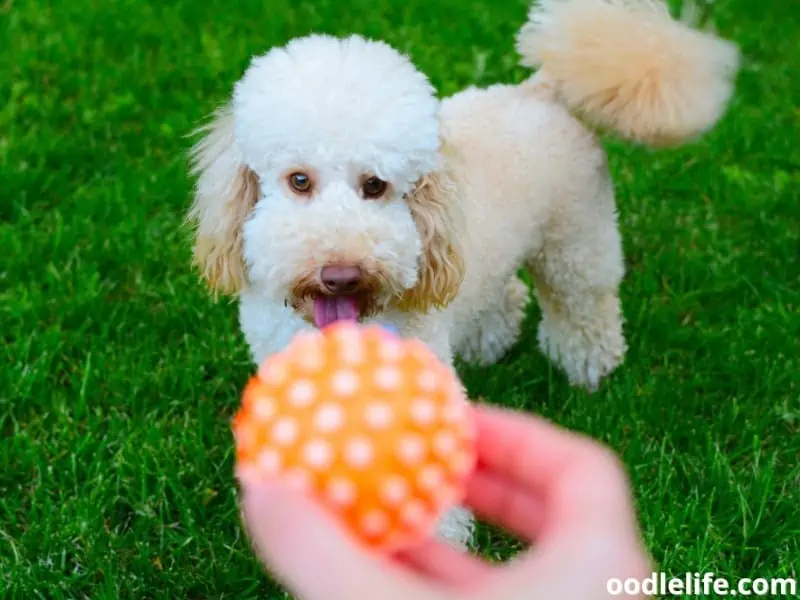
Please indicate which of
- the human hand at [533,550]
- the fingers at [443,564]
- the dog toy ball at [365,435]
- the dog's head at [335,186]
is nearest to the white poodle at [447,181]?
the dog's head at [335,186]

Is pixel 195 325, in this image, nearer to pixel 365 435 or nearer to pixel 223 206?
pixel 223 206

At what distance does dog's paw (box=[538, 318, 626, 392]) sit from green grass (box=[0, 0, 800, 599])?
50mm

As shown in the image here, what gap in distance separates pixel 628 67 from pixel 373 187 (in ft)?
3.16

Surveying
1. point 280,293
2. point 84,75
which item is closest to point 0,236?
point 84,75

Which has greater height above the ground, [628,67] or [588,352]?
[628,67]

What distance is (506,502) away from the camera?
49.3 inches

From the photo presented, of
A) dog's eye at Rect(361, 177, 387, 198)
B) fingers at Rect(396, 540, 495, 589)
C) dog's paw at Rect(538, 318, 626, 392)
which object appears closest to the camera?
fingers at Rect(396, 540, 495, 589)

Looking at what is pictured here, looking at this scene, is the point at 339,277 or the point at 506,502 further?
the point at 339,277

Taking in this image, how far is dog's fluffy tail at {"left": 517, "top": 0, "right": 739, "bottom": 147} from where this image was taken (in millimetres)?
2613

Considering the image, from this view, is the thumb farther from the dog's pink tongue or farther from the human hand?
the dog's pink tongue

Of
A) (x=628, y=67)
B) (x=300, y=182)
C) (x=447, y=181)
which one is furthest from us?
(x=628, y=67)

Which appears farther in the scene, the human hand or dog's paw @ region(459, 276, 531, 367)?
dog's paw @ region(459, 276, 531, 367)

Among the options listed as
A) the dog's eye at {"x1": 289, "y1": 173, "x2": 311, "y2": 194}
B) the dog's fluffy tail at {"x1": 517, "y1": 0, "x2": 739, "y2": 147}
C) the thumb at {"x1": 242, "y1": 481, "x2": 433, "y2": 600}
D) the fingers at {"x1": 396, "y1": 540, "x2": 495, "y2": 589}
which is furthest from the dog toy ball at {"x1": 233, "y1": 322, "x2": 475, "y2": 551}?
the dog's fluffy tail at {"x1": 517, "y1": 0, "x2": 739, "y2": 147}

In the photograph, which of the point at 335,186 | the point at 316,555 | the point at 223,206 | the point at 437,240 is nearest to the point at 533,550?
the point at 316,555
